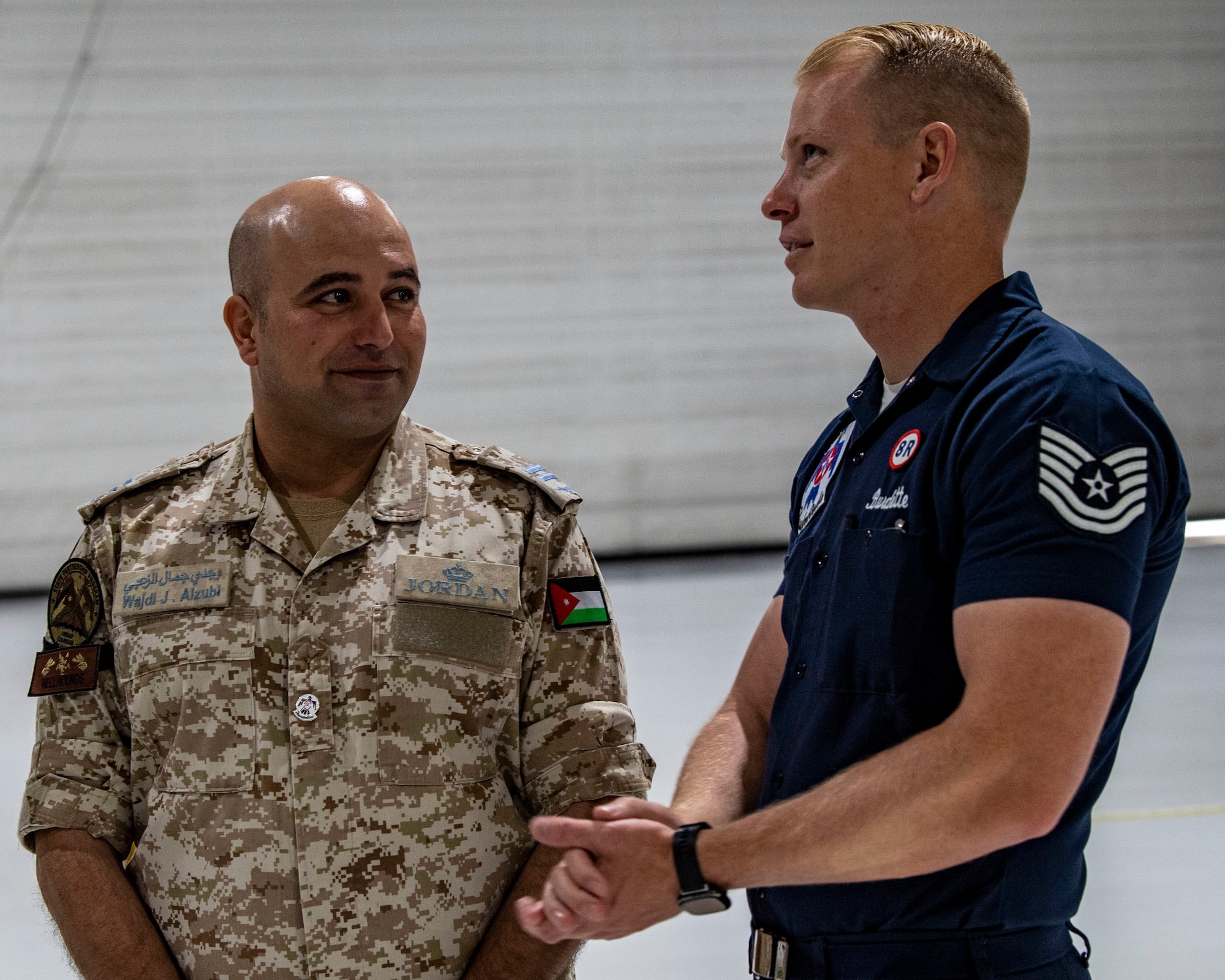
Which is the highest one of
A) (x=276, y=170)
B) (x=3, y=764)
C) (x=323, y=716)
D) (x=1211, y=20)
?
(x=1211, y=20)

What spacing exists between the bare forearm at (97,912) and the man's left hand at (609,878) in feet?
2.16

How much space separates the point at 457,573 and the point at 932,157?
35.0 inches

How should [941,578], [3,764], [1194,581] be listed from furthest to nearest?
[1194,581]
[3,764]
[941,578]

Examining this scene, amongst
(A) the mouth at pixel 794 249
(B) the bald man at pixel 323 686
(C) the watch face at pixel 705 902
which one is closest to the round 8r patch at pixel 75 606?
(B) the bald man at pixel 323 686

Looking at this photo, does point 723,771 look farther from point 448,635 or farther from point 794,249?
point 794,249

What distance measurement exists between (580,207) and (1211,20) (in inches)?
190

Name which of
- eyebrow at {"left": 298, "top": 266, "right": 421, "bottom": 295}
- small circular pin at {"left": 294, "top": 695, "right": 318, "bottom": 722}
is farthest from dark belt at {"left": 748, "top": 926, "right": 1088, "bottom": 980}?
eyebrow at {"left": 298, "top": 266, "right": 421, "bottom": 295}

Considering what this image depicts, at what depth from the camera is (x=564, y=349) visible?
27.6ft

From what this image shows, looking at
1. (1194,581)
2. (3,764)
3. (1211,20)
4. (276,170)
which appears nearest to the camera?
(3,764)

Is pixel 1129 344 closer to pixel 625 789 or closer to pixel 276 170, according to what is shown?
pixel 276 170

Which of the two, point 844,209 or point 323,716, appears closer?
point 844,209

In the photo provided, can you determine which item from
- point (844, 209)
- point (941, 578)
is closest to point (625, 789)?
point (941, 578)

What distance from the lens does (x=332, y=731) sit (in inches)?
69.9

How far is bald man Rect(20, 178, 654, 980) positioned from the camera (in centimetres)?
175
